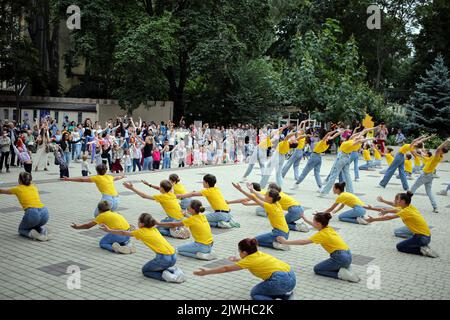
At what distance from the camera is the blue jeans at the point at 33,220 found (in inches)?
337

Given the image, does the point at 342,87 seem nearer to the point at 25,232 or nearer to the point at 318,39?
the point at 318,39

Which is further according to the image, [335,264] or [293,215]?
[293,215]

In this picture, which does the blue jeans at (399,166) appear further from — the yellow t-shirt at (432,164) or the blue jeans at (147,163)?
the blue jeans at (147,163)

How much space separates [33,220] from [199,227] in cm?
314

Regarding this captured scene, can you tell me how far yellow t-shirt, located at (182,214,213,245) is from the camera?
776cm

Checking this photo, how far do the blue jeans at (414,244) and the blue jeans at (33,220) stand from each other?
661 centimetres

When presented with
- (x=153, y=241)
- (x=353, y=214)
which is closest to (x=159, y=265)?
(x=153, y=241)

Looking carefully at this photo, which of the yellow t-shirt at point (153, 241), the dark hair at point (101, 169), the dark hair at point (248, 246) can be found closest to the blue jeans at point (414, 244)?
the dark hair at point (248, 246)

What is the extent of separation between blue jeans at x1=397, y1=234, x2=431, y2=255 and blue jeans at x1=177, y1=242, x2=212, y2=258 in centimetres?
373

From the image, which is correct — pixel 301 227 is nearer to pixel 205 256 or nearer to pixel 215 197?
pixel 215 197

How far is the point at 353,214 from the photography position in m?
11.3

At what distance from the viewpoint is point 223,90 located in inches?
1389

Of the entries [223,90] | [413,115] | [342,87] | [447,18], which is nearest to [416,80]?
[447,18]
